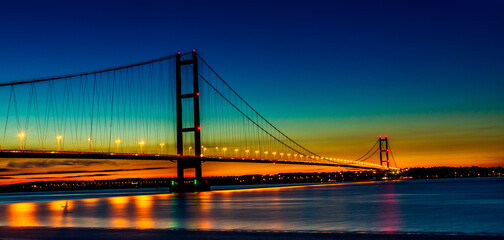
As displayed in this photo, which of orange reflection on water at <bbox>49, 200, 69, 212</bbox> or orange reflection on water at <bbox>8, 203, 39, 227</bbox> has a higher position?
orange reflection on water at <bbox>49, 200, 69, 212</bbox>

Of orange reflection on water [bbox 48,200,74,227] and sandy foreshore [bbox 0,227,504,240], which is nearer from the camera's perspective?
sandy foreshore [bbox 0,227,504,240]

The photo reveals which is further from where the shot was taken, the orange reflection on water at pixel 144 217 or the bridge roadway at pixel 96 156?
the bridge roadway at pixel 96 156

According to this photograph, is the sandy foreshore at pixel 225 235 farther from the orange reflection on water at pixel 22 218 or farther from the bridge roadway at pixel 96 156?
the bridge roadway at pixel 96 156

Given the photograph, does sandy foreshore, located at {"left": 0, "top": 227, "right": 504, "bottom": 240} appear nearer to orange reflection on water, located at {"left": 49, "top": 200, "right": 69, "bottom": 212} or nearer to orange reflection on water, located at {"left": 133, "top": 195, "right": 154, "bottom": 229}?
orange reflection on water, located at {"left": 133, "top": 195, "right": 154, "bottom": 229}

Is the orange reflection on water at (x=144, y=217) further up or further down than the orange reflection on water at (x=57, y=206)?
further down

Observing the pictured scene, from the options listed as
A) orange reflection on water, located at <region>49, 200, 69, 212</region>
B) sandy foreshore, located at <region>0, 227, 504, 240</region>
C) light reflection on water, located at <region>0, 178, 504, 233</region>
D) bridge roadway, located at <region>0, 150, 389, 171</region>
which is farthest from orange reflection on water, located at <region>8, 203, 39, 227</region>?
bridge roadway, located at <region>0, 150, 389, 171</region>

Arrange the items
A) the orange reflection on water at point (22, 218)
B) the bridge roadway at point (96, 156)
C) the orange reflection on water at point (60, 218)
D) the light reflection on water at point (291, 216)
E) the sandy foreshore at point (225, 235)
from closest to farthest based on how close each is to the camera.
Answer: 1. the sandy foreshore at point (225, 235)
2. the light reflection on water at point (291, 216)
3. the orange reflection on water at point (60, 218)
4. the orange reflection on water at point (22, 218)
5. the bridge roadway at point (96, 156)

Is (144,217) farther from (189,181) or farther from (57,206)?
(189,181)

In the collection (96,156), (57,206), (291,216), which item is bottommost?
(291,216)

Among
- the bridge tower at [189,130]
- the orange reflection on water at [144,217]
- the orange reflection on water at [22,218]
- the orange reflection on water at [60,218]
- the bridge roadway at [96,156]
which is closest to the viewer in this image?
the orange reflection on water at [144,217]

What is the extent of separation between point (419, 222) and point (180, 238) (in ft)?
30.3

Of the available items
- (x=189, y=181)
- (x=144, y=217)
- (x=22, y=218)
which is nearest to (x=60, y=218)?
(x=22, y=218)

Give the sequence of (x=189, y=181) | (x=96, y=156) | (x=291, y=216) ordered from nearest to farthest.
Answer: (x=291, y=216) < (x=96, y=156) < (x=189, y=181)

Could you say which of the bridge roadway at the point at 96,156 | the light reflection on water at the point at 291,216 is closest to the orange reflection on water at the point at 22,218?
the light reflection on water at the point at 291,216
